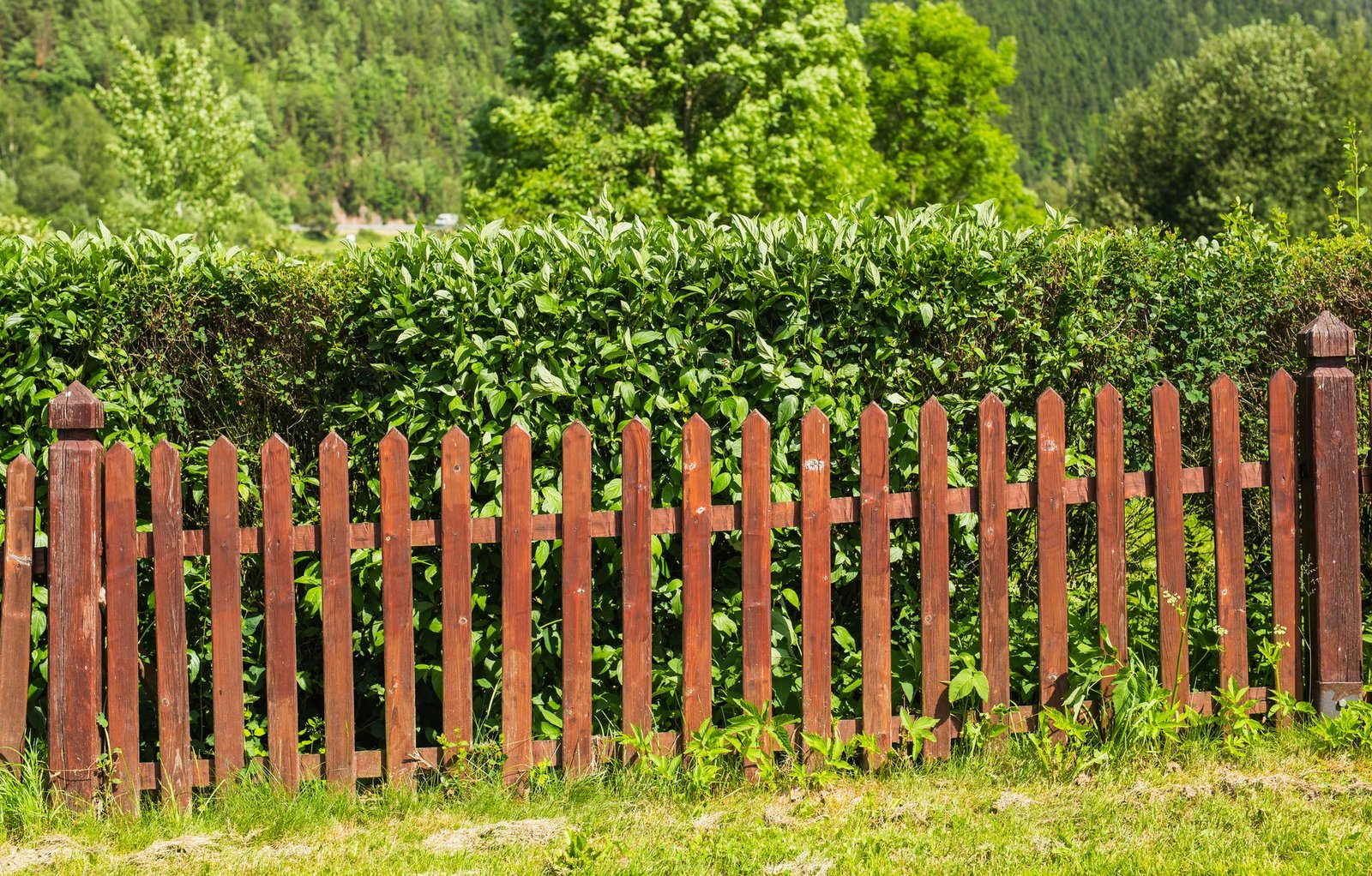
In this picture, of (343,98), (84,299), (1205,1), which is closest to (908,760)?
(84,299)

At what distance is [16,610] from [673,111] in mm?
20419

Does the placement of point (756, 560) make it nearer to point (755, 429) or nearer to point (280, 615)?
point (755, 429)

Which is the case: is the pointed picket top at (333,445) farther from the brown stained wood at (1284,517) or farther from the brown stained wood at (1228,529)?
the brown stained wood at (1284,517)

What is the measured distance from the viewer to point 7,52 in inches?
5315

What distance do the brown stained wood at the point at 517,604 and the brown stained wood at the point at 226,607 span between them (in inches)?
32.1

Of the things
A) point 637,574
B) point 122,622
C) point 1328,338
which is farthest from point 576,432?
point 1328,338

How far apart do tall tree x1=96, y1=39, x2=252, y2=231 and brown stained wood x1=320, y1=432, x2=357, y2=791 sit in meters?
28.7

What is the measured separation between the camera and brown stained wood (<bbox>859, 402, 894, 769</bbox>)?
11.9 feet

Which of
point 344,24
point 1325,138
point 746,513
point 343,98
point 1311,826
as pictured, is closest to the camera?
point 1311,826

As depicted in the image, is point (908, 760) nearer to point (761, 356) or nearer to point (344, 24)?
point (761, 356)

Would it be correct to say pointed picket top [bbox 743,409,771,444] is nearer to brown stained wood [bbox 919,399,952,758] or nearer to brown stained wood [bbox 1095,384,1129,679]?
brown stained wood [bbox 919,399,952,758]

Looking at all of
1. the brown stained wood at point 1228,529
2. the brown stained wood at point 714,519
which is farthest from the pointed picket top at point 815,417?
the brown stained wood at point 1228,529

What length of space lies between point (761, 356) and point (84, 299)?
2319 millimetres

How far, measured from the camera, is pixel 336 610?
138 inches
